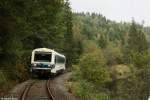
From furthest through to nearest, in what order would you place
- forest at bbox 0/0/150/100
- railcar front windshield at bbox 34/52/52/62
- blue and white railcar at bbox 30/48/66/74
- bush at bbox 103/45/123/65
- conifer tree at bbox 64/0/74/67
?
bush at bbox 103/45/123/65 < conifer tree at bbox 64/0/74/67 < railcar front windshield at bbox 34/52/52/62 < blue and white railcar at bbox 30/48/66/74 < forest at bbox 0/0/150/100

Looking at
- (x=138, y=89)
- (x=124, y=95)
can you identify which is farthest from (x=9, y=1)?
(x=138, y=89)

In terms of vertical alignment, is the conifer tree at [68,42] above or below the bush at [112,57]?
above

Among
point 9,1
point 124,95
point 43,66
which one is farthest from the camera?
point 124,95

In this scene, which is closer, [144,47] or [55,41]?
[55,41]

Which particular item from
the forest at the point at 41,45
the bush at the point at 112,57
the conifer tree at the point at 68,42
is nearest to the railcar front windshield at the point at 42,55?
the forest at the point at 41,45

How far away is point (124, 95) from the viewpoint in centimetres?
6944

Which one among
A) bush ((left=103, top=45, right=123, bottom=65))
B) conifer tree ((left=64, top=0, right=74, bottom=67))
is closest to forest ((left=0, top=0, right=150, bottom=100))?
conifer tree ((left=64, top=0, right=74, bottom=67))

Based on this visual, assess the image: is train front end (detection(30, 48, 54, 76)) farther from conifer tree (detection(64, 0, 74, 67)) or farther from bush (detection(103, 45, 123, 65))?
bush (detection(103, 45, 123, 65))

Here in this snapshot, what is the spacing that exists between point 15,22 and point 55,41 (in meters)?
34.5

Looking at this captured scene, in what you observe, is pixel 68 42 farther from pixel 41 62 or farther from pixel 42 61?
pixel 41 62

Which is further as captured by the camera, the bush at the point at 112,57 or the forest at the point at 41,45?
the bush at the point at 112,57

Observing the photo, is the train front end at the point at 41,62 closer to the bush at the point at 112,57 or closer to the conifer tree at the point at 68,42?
the conifer tree at the point at 68,42

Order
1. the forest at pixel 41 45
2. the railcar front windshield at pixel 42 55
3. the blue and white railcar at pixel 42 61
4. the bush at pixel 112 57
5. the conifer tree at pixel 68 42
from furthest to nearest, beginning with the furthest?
1. the bush at pixel 112 57
2. the conifer tree at pixel 68 42
3. the railcar front windshield at pixel 42 55
4. the blue and white railcar at pixel 42 61
5. the forest at pixel 41 45

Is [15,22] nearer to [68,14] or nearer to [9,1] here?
[9,1]
